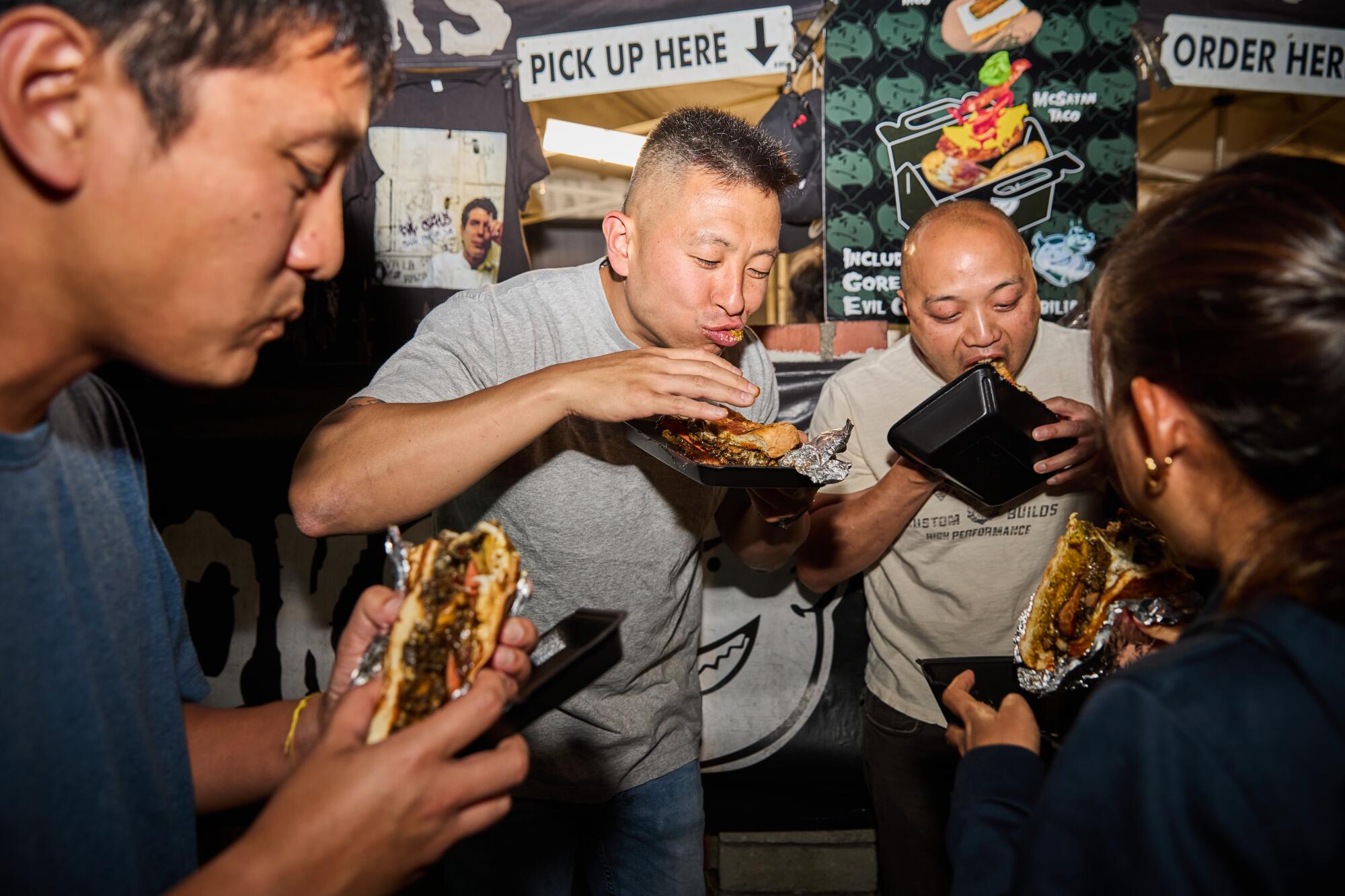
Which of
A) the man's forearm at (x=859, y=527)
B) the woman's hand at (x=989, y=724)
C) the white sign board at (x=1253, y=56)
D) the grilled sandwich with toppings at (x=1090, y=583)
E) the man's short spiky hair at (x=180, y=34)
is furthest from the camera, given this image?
the white sign board at (x=1253, y=56)

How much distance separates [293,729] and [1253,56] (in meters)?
5.68

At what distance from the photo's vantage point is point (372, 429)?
1941 millimetres

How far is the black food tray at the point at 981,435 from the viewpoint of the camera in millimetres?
2432

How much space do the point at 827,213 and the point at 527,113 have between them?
1.77m

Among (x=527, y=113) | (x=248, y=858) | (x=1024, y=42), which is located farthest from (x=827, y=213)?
(x=248, y=858)

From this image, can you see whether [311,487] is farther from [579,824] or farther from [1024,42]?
[1024,42]

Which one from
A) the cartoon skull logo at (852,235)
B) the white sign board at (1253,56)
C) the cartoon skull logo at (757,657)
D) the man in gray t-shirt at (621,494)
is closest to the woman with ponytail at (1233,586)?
the man in gray t-shirt at (621,494)

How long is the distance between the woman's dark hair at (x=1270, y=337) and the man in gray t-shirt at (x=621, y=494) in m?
1.13

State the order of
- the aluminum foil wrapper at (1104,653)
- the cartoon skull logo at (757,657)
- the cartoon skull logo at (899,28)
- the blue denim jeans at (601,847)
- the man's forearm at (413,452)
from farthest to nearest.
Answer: the cartoon skull logo at (899,28)
the cartoon skull logo at (757,657)
the blue denim jeans at (601,847)
the aluminum foil wrapper at (1104,653)
the man's forearm at (413,452)

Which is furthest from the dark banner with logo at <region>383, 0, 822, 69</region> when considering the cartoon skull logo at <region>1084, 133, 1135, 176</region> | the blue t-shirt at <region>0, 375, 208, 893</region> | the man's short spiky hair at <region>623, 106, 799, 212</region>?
the blue t-shirt at <region>0, 375, 208, 893</region>

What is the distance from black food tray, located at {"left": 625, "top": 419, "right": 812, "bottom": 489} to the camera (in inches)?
76.1

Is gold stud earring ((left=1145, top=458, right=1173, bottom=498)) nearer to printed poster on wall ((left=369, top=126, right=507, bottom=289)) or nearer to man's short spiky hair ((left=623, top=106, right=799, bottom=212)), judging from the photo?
man's short spiky hair ((left=623, top=106, right=799, bottom=212))

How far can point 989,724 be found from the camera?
1.69 m

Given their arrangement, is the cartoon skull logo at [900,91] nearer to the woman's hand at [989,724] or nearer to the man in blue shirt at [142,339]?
the woman's hand at [989,724]
